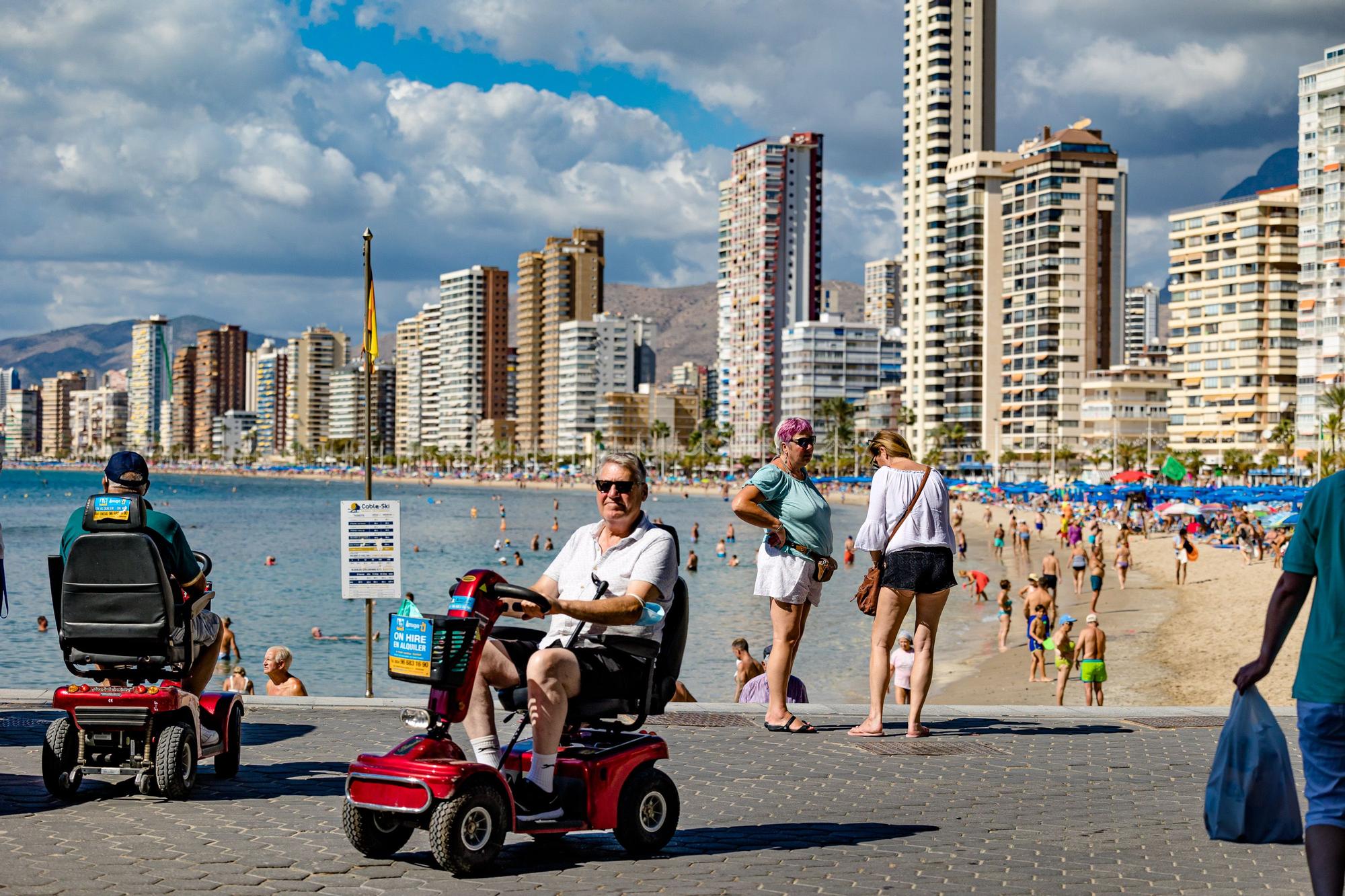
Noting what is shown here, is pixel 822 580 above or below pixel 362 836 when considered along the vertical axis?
above

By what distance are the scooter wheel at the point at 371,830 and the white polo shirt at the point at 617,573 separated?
3.03 ft

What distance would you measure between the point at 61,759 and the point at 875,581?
4.89 meters

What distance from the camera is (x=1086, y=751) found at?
871 cm

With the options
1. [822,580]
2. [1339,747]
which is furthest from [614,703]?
[822,580]

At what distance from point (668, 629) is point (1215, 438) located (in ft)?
425

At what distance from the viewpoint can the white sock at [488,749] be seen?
5.66m

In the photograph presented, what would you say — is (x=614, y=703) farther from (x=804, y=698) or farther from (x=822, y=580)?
(x=804, y=698)

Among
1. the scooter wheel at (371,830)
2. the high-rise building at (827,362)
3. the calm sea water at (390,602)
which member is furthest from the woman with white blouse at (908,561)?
the high-rise building at (827,362)

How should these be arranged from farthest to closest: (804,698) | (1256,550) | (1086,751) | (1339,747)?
(1256,550) → (804,698) → (1086,751) → (1339,747)

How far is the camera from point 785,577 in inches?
353

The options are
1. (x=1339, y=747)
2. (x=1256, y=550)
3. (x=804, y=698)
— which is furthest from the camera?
(x=1256, y=550)

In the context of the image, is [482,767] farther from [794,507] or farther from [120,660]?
[794,507]

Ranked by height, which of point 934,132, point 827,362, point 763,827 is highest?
point 934,132

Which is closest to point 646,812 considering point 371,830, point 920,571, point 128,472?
point 371,830
